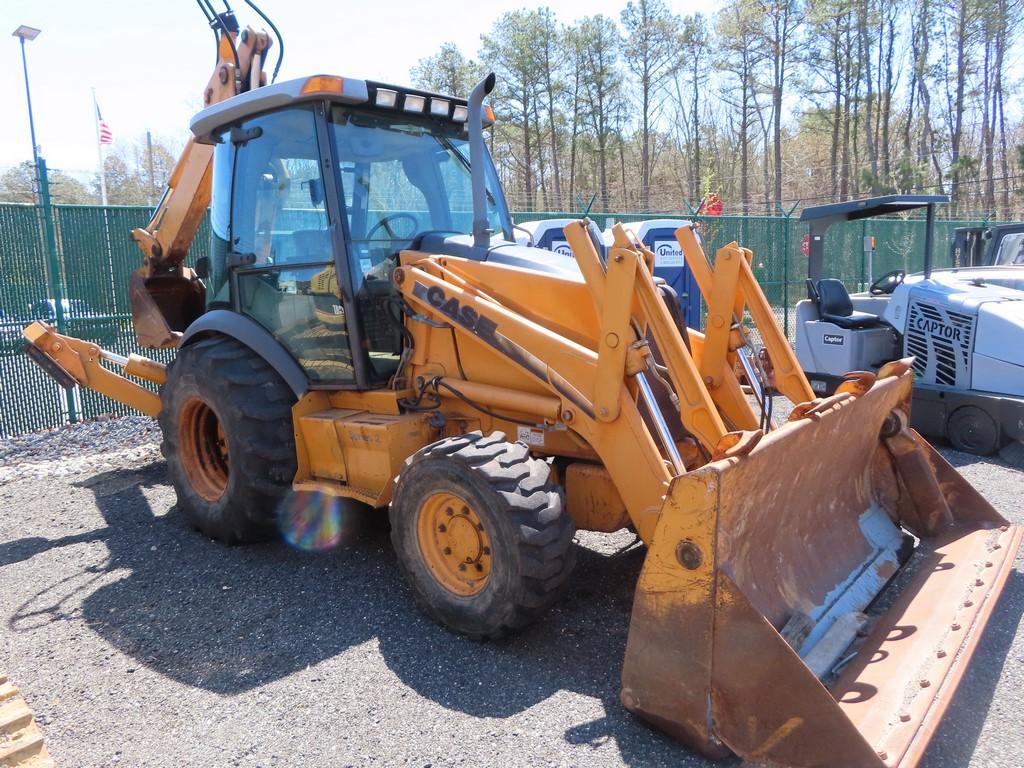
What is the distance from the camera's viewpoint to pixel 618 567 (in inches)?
165

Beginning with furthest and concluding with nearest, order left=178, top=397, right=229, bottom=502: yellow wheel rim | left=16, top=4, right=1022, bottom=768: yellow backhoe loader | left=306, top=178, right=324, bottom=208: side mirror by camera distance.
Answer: left=178, top=397, right=229, bottom=502: yellow wheel rim → left=306, top=178, right=324, bottom=208: side mirror → left=16, top=4, right=1022, bottom=768: yellow backhoe loader

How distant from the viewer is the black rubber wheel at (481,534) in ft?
10.2

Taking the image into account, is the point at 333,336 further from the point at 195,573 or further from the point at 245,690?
the point at 245,690

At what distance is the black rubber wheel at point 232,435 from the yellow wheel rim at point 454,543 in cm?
125

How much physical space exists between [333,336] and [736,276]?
6.97ft

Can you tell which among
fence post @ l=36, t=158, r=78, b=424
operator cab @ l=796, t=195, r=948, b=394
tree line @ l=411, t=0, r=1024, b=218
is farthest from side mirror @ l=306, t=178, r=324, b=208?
tree line @ l=411, t=0, r=1024, b=218

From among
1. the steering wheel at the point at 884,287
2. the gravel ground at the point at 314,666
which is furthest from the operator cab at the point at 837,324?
the gravel ground at the point at 314,666

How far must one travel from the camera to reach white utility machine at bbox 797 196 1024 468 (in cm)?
629

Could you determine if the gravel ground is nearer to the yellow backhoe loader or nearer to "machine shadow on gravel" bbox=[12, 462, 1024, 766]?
"machine shadow on gravel" bbox=[12, 462, 1024, 766]

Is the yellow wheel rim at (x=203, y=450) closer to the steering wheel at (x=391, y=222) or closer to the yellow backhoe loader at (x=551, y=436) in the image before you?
the yellow backhoe loader at (x=551, y=436)

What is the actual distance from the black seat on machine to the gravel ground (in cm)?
293

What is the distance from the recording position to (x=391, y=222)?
14.1 ft

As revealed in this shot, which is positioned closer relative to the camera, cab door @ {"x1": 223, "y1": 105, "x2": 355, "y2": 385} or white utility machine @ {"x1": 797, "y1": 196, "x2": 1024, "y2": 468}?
cab door @ {"x1": 223, "y1": 105, "x2": 355, "y2": 385}

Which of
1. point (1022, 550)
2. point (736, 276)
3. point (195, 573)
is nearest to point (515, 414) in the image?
point (736, 276)
